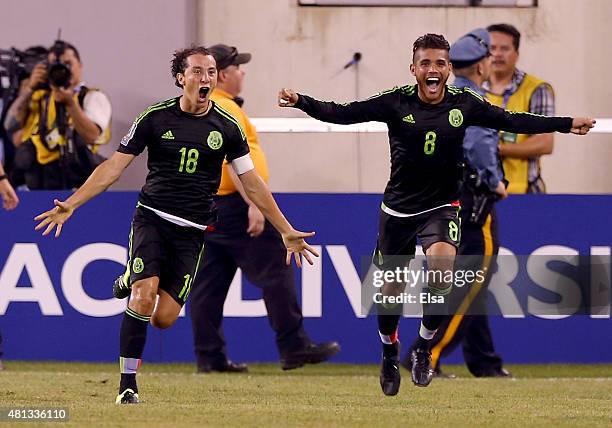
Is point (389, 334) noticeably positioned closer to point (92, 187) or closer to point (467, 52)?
point (92, 187)

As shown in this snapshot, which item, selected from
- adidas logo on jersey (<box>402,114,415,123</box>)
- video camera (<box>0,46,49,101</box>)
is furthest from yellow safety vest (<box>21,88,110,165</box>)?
adidas logo on jersey (<box>402,114,415,123</box>)

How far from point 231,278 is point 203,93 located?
3223 mm

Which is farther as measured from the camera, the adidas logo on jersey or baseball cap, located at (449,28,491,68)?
baseball cap, located at (449,28,491,68)

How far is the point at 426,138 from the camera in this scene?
33.8ft

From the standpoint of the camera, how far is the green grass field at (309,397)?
8.55 metres

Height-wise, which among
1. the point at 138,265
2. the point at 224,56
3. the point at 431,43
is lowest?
the point at 138,265

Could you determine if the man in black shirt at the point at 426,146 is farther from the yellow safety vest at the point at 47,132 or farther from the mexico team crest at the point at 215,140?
the yellow safety vest at the point at 47,132

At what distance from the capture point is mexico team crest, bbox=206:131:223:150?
31.9ft

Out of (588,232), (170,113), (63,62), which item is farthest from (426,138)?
(63,62)

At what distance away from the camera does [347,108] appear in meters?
10.2

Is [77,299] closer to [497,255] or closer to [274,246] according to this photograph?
[274,246]

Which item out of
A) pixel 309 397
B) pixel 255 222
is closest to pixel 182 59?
pixel 309 397

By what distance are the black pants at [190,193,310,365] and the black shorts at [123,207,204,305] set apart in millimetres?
2594

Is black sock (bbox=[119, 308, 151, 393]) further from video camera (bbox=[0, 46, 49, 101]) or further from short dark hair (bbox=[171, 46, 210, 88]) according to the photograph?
video camera (bbox=[0, 46, 49, 101])
